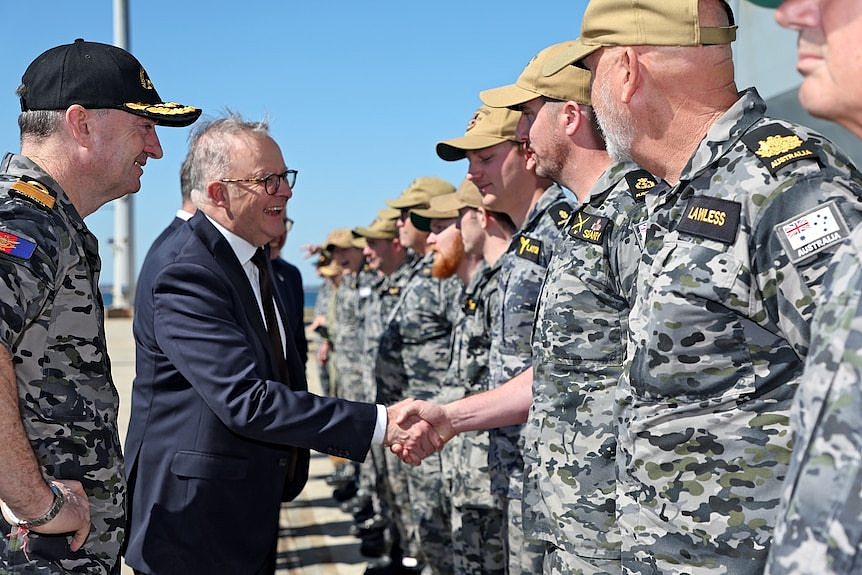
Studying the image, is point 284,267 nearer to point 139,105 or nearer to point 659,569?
point 139,105

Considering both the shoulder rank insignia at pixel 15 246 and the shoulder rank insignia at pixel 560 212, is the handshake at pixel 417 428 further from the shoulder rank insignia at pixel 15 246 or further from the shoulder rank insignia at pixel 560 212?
the shoulder rank insignia at pixel 15 246

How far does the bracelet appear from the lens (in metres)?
2.15

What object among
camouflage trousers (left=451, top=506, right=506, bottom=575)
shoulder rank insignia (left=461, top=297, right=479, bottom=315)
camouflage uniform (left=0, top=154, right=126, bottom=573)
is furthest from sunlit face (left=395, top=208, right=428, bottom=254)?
camouflage uniform (left=0, top=154, right=126, bottom=573)

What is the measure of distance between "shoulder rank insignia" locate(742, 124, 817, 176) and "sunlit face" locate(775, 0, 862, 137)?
24.0 inches

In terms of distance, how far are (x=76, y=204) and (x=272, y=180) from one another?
99cm

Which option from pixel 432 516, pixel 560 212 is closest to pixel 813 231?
pixel 560 212

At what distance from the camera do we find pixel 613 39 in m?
2.22

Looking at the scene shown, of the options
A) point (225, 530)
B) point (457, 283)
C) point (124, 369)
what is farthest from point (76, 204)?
point (124, 369)

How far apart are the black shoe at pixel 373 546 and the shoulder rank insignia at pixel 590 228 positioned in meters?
4.40

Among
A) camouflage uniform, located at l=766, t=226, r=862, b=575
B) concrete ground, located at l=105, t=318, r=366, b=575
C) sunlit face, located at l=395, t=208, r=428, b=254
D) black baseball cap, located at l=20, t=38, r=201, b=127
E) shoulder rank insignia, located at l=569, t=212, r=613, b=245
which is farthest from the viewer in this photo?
sunlit face, located at l=395, t=208, r=428, b=254

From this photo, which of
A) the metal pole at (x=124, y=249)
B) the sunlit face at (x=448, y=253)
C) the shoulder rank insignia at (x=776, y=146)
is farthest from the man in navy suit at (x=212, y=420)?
the metal pole at (x=124, y=249)

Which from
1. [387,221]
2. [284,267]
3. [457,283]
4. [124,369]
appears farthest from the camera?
[124,369]

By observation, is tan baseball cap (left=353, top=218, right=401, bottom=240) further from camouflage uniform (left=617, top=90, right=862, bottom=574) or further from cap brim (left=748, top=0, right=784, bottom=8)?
cap brim (left=748, top=0, right=784, bottom=8)

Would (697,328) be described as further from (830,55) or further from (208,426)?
(208,426)
